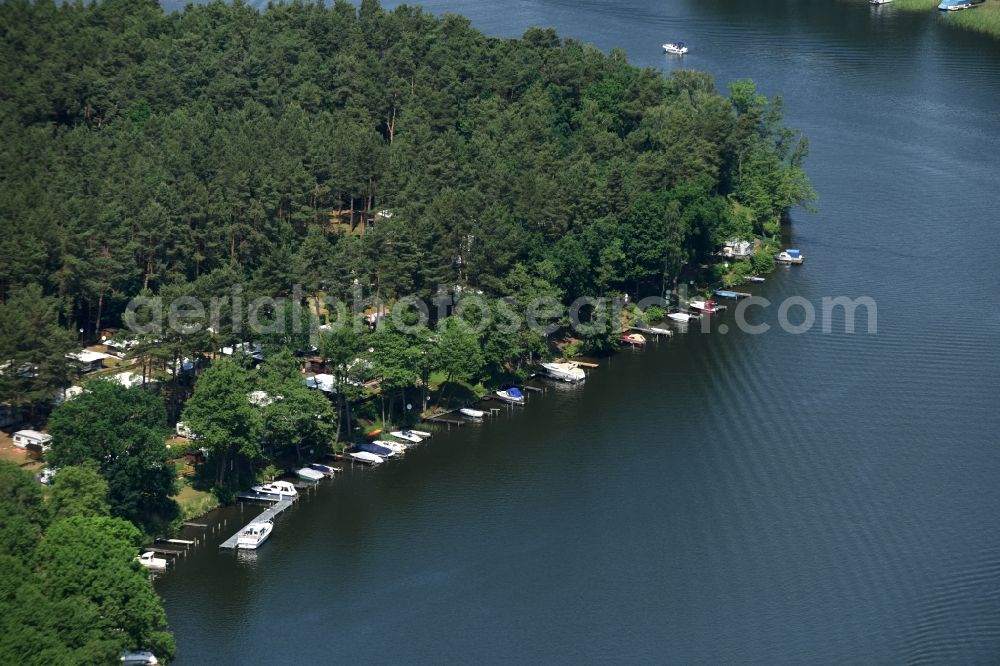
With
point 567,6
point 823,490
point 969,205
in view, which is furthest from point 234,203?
point 567,6

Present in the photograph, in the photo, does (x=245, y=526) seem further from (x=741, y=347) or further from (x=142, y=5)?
(x=142, y=5)

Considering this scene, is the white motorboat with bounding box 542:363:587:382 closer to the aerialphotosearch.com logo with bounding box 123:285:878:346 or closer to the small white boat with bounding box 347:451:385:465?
the aerialphotosearch.com logo with bounding box 123:285:878:346

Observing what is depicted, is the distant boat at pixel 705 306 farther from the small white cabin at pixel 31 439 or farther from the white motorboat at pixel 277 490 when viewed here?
the small white cabin at pixel 31 439

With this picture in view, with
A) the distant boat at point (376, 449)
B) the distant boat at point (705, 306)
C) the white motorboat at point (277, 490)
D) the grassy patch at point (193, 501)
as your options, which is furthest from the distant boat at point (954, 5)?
the grassy patch at point (193, 501)

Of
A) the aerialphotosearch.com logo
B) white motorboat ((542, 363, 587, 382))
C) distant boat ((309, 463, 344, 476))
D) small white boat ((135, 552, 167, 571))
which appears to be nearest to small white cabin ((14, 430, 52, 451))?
the aerialphotosearch.com logo

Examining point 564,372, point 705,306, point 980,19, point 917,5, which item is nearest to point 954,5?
point 917,5

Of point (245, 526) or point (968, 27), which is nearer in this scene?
Result: point (245, 526)
